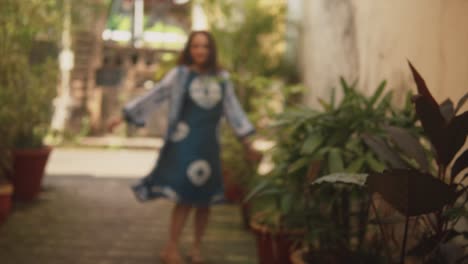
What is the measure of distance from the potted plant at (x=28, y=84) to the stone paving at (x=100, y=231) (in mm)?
289

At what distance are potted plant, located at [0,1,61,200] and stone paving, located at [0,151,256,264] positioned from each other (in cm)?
29

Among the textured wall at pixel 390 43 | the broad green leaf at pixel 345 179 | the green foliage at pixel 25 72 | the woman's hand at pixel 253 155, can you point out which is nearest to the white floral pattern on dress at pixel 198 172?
the woman's hand at pixel 253 155

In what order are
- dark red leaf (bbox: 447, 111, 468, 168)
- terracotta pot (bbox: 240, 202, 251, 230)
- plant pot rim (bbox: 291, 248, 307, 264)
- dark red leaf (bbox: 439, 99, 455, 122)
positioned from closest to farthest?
dark red leaf (bbox: 447, 111, 468, 168)
dark red leaf (bbox: 439, 99, 455, 122)
plant pot rim (bbox: 291, 248, 307, 264)
terracotta pot (bbox: 240, 202, 251, 230)

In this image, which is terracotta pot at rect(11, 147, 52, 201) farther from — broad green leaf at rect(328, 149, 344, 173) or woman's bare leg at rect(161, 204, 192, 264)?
broad green leaf at rect(328, 149, 344, 173)

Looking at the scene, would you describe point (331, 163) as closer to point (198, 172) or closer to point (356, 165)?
point (356, 165)

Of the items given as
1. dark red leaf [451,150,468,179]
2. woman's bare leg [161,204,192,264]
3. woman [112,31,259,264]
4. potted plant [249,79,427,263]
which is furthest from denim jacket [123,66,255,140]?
dark red leaf [451,150,468,179]

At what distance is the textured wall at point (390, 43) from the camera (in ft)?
6.11

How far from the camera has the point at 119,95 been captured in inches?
349

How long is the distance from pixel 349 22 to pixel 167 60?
210 cm

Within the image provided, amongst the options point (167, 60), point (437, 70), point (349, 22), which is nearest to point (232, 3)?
point (167, 60)

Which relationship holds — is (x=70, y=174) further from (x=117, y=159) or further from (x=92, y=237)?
(x=92, y=237)

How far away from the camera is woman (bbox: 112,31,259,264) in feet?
9.61

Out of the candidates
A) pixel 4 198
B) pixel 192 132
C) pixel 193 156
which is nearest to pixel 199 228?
pixel 193 156

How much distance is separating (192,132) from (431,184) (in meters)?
1.86
